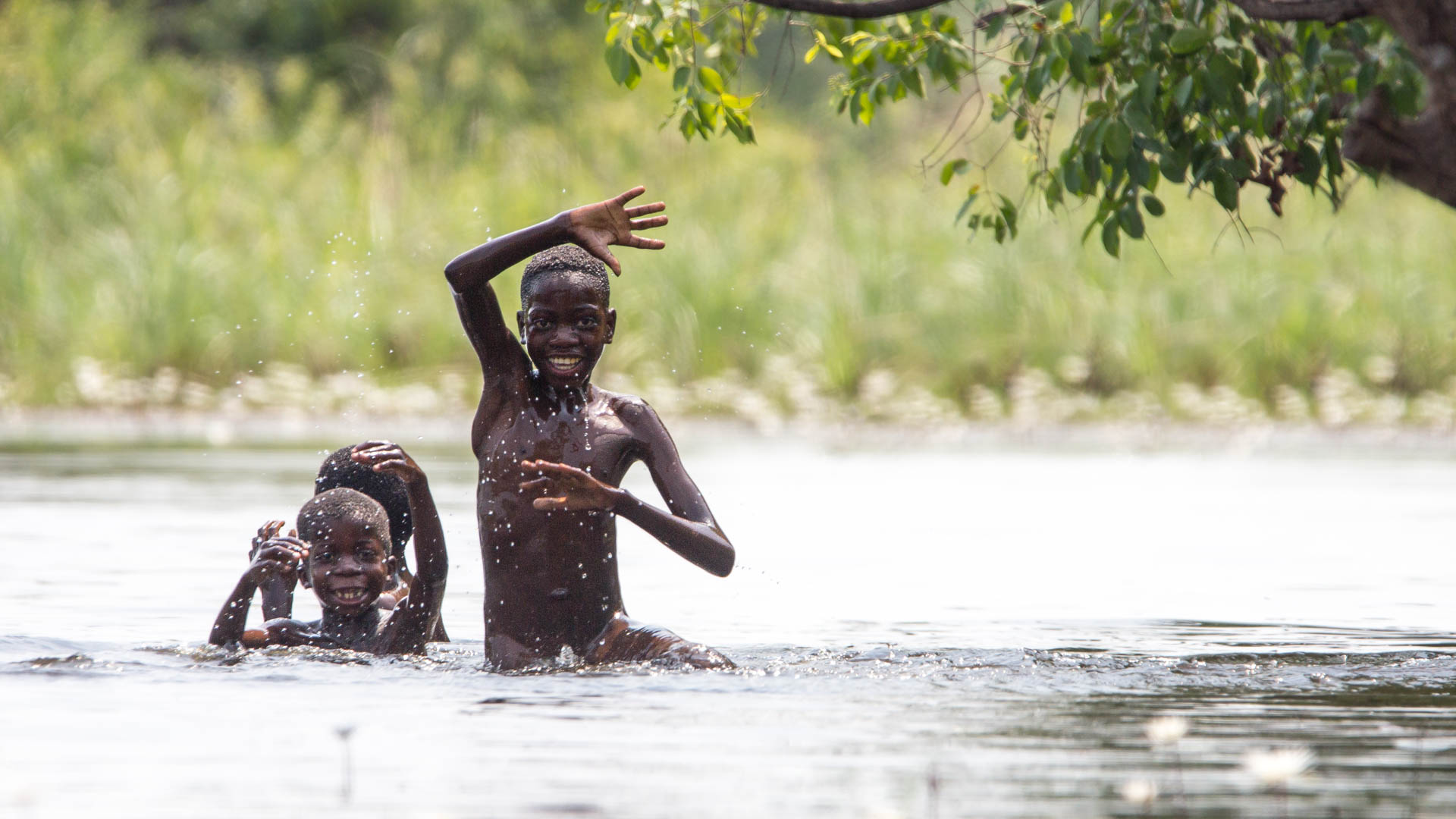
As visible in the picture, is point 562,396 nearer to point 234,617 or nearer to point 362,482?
point 234,617

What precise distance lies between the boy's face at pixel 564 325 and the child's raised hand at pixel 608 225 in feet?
0.75

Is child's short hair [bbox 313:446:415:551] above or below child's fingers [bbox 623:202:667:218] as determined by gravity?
below

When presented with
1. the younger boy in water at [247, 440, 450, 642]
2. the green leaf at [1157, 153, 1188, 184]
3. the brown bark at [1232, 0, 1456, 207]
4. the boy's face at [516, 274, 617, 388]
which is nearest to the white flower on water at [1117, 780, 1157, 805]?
the brown bark at [1232, 0, 1456, 207]

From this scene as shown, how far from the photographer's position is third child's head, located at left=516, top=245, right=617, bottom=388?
6.17m

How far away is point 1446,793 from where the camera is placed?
175 inches

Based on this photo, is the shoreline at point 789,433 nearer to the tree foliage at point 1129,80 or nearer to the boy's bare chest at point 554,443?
the tree foliage at point 1129,80

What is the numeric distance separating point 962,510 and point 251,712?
680 centimetres

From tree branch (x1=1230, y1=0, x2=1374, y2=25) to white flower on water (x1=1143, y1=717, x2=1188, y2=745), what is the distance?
66.2 inches

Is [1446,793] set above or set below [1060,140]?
below

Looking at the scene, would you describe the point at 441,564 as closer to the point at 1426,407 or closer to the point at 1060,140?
the point at 1426,407

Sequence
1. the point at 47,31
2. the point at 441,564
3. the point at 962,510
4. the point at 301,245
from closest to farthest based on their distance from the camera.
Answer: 1. the point at 441,564
2. the point at 962,510
3. the point at 301,245
4. the point at 47,31

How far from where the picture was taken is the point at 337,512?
6.76m

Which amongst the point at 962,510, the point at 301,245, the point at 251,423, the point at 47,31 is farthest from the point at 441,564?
the point at 47,31

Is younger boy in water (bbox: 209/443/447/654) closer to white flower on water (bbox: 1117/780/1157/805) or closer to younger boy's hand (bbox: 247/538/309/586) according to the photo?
younger boy's hand (bbox: 247/538/309/586)
